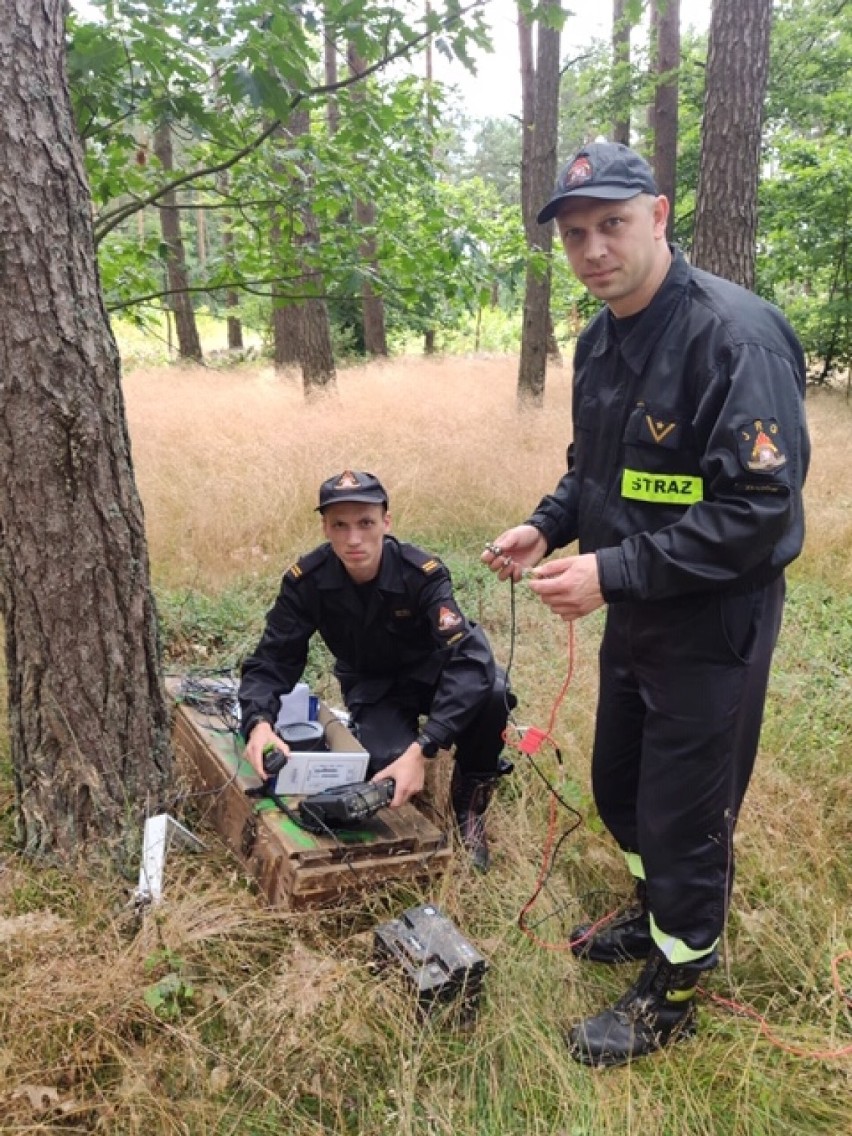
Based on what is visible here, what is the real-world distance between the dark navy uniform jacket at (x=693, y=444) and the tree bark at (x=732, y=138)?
4247mm

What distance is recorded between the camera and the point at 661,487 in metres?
1.90

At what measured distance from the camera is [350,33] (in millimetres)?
2842

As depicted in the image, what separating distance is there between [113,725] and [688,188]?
1439cm

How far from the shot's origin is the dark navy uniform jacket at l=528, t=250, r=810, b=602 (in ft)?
5.46

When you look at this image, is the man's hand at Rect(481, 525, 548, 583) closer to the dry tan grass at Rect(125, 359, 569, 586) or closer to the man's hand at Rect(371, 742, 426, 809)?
the man's hand at Rect(371, 742, 426, 809)

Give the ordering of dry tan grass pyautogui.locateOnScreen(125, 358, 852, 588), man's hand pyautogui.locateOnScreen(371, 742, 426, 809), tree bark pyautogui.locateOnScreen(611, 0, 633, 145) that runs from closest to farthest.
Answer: man's hand pyautogui.locateOnScreen(371, 742, 426, 809) → dry tan grass pyautogui.locateOnScreen(125, 358, 852, 588) → tree bark pyautogui.locateOnScreen(611, 0, 633, 145)

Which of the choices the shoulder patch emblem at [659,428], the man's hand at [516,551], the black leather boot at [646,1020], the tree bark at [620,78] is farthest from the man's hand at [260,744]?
the tree bark at [620,78]

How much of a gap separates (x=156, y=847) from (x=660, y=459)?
1.86 meters

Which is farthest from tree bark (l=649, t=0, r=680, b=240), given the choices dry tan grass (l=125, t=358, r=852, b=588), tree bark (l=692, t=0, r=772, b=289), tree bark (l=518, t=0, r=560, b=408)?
tree bark (l=692, t=0, r=772, b=289)

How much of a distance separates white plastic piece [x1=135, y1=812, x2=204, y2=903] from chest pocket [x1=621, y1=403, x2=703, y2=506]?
68.0 inches

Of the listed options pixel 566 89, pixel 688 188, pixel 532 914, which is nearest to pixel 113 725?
pixel 532 914

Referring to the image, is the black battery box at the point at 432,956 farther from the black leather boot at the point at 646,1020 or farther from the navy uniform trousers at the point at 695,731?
the navy uniform trousers at the point at 695,731

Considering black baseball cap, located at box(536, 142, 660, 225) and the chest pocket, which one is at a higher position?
black baseball cap, located at box(536, 142, 660, 225)

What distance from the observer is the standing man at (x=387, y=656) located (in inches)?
110
